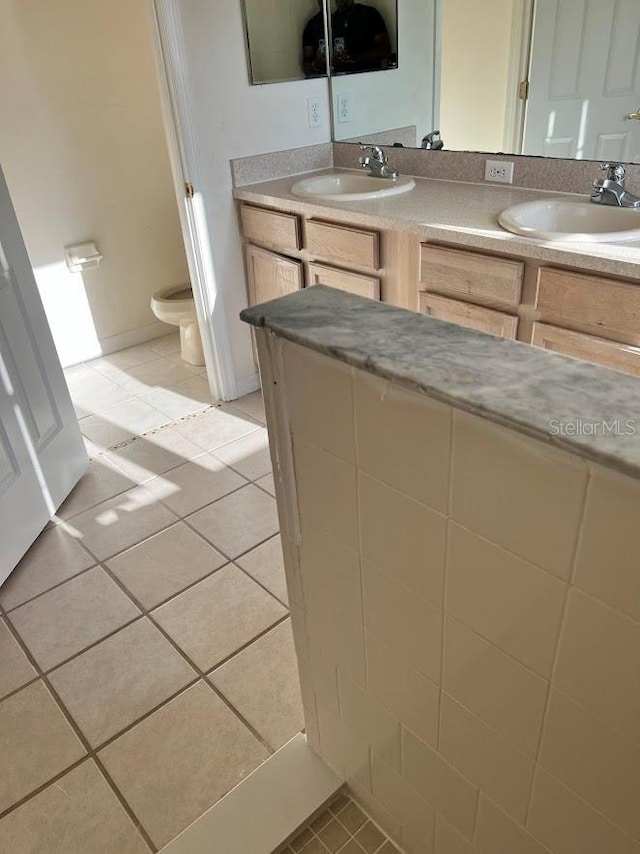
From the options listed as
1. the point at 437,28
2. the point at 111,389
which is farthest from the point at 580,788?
the point at 111,389

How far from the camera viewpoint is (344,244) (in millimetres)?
2389

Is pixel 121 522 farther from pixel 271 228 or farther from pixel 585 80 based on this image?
pixel 585 80

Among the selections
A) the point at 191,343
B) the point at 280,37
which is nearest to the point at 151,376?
the point at 191,343

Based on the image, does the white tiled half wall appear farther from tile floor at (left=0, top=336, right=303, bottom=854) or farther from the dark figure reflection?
the dark figure reflection

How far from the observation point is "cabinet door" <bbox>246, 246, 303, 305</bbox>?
8.71 ft

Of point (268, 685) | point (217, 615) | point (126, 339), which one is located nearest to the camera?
point (268, 685)

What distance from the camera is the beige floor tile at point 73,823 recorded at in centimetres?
133

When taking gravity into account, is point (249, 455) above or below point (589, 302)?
below

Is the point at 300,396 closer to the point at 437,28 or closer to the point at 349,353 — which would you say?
the point at 349,353

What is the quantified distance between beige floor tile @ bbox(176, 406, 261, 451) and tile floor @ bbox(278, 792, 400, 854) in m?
1.56

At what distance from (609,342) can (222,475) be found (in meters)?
1.41

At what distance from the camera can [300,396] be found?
923mm

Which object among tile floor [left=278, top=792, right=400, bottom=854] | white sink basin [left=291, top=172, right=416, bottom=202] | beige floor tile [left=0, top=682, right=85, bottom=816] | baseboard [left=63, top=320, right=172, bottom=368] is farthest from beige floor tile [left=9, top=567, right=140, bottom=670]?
baseboard [left=63, top=320, right=172, bottom=368]

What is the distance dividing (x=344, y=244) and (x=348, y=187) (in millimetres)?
520
